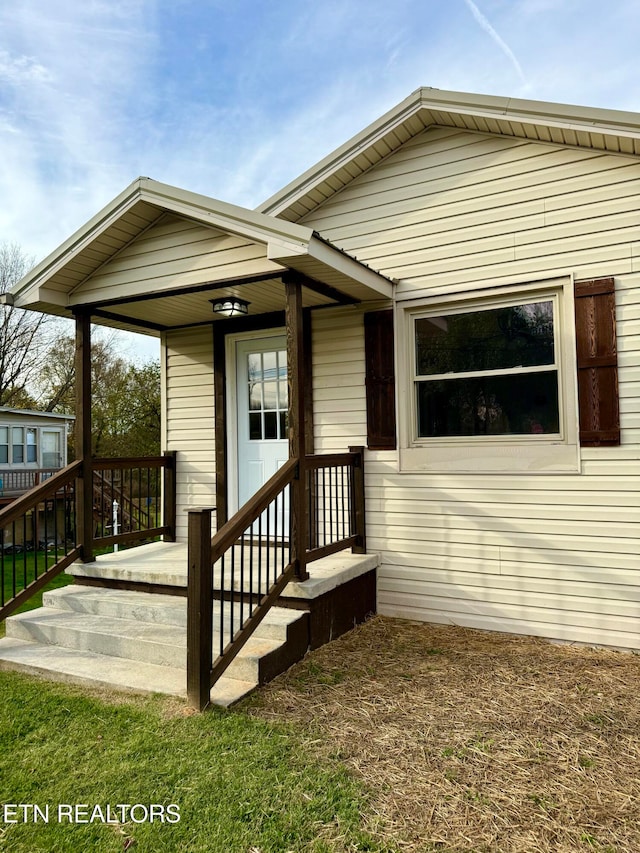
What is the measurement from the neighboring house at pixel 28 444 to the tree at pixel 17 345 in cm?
333

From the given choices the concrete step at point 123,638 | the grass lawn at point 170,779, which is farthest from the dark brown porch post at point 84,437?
the grass lawn at point 170,779

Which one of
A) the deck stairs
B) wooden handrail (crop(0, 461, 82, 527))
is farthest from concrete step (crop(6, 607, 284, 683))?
wooden handrail (crop(0, 461, 82, 527))

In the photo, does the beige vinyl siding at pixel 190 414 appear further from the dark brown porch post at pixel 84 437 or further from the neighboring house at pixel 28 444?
the neighboring house at pixel 28 444

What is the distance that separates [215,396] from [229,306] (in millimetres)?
1207

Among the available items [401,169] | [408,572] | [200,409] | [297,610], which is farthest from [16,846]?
[401,169]

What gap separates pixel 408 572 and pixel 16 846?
3358 millimetres

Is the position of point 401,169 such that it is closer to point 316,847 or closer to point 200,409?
point 200,409

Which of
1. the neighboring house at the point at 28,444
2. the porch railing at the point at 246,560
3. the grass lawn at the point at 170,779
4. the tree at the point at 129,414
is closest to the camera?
the grass lawn at the point at 170,779

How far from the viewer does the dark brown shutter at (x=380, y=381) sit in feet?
16.2

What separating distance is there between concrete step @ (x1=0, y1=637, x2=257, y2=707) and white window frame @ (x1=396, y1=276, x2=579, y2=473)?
239cm

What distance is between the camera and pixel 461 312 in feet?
15.6

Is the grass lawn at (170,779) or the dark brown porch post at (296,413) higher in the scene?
the dark brown porch post at (296,413)

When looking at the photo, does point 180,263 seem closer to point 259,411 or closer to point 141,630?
point 259,411

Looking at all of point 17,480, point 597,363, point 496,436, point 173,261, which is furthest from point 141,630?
point 17,480
